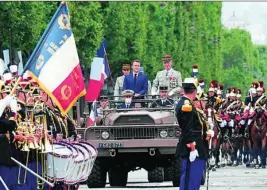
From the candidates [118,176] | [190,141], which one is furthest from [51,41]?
[118,176]

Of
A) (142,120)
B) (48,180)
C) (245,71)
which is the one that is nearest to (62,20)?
(48,180)

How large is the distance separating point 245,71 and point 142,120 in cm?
14984

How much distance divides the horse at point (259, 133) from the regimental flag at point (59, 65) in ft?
62.9

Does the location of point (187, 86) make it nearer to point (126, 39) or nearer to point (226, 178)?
point (226, 178)

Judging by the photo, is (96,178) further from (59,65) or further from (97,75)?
(59,65)

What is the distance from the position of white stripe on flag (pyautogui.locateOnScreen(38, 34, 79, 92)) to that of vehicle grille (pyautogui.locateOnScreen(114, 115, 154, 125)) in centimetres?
734

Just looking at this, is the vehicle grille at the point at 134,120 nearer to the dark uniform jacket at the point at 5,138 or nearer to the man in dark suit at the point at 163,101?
the man in dark suit at the point at 163,101

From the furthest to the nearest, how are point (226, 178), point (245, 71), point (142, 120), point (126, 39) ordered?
point (245, 71), point (126, 39), point (226, 178), point (142, 120)

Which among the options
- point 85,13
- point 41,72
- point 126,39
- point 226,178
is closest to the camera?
point 41,72

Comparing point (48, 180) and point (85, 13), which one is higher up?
point (85, 13)

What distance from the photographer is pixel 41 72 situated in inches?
715

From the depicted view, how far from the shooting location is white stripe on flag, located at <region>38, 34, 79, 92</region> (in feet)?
60.1

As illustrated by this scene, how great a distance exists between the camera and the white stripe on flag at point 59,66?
18.3 metres

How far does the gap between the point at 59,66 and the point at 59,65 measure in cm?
1
